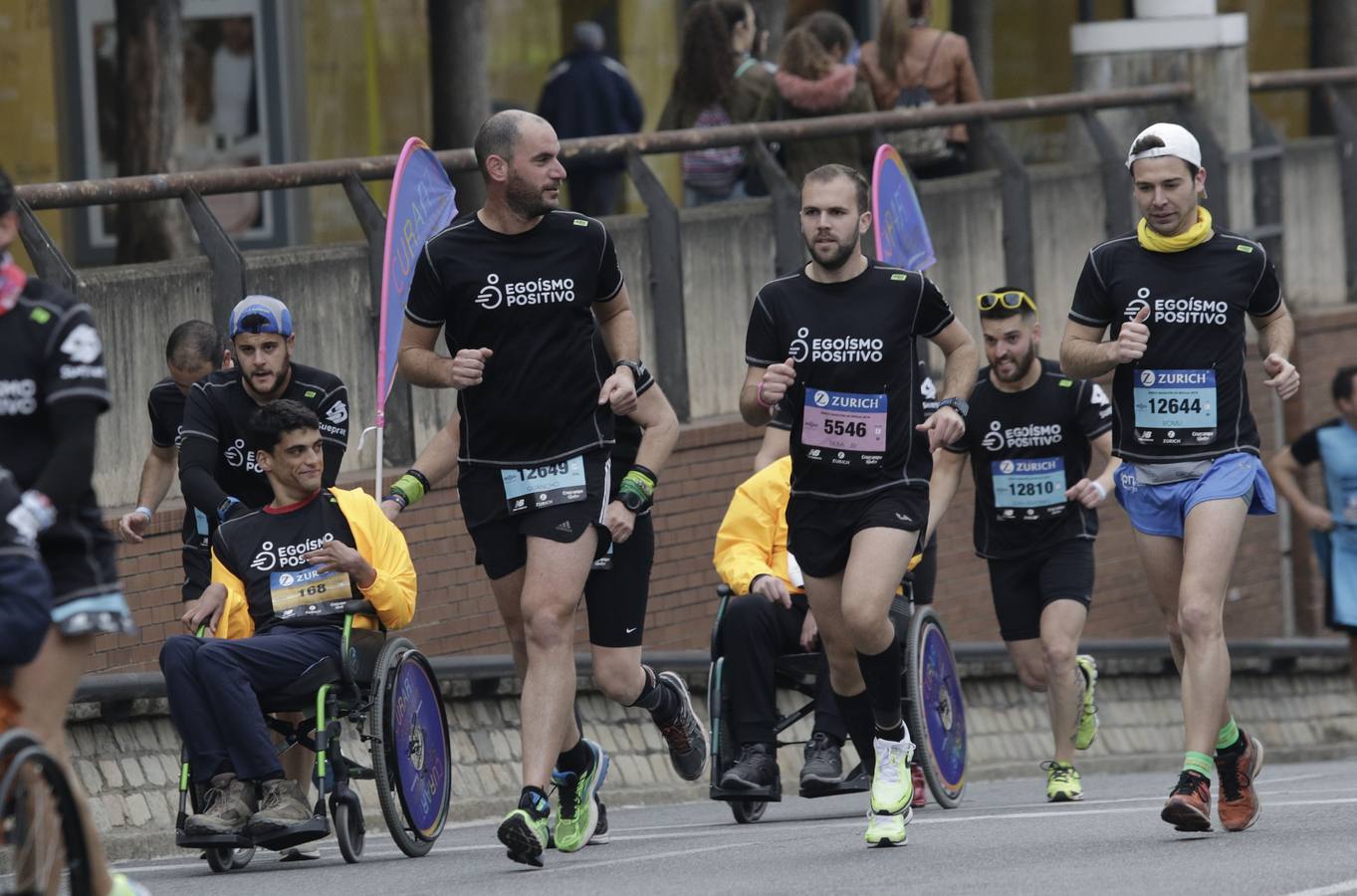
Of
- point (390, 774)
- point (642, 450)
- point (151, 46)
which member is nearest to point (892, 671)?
point (642, 450)

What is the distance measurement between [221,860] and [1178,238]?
378 cm

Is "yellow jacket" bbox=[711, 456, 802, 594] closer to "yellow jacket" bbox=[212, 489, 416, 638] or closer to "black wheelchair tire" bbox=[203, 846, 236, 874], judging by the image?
"yellow jacket" bbox=[212, 489, 416, 638]

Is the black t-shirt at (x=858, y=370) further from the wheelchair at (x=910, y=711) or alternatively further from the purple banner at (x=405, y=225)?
the purple banner at (x=405, y=225)

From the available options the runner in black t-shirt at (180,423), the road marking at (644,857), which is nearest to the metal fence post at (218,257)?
the runner in black t-shirt at (180,423)

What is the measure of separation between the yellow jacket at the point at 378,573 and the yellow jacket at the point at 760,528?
6.65 feet

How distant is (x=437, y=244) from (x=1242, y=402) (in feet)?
8.52

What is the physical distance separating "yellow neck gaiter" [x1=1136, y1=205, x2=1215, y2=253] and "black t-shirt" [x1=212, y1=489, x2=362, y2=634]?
2817mm

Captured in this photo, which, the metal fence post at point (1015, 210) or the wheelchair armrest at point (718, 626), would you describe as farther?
the metal fence post at point (1015, 210)

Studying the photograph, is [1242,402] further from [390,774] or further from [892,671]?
[390,774]

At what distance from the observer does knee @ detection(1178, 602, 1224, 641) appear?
934 centimetres

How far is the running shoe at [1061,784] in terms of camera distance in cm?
1287

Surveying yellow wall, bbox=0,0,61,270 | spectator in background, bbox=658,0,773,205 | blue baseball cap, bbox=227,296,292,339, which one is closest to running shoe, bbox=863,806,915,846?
blue baseball cap, bbox=227,296,292,339

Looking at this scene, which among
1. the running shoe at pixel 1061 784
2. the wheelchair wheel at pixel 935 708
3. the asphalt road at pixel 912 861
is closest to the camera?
the asphalt road at pixel 912 861

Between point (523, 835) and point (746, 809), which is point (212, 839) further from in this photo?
point (746, 809)
